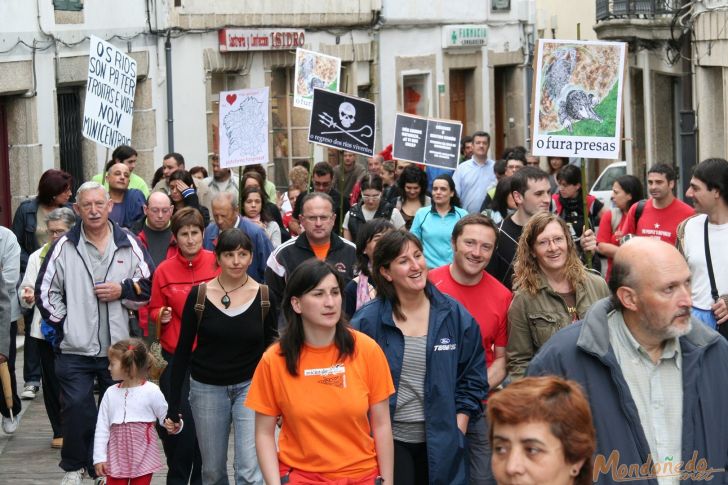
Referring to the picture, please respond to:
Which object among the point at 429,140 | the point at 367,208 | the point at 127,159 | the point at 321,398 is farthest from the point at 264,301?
the point at 429,140

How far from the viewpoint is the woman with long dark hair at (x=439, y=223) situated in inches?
460

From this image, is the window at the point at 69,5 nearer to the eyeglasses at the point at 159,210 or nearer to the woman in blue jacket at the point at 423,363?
the eyeglasses at the point at 159,210

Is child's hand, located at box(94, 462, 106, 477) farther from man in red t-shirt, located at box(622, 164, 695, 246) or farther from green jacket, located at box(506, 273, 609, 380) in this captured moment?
man in red t-shirt, located at box(622, 164, 695, 246)

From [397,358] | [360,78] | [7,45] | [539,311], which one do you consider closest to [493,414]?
[397,358]

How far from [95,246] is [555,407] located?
18.0ft

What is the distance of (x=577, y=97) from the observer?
11148 mm

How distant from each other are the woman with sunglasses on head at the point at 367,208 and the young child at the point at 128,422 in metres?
5.01

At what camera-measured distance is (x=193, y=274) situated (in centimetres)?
908

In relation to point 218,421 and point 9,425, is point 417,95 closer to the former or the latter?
point 9,425

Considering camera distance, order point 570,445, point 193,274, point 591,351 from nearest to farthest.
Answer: point 570,445 → point 591,351 → point 193,274

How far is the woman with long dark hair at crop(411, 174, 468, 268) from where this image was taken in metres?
11.7

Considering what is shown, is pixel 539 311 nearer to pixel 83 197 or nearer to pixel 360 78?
pixel 83 197

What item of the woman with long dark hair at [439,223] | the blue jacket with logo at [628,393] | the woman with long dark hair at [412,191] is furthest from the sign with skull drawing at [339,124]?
the blue jacket with logo at [628,393]

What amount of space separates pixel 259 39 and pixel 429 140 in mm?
7607
